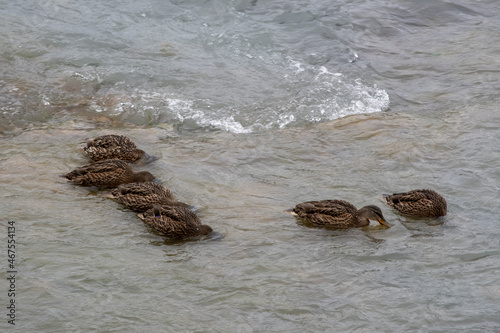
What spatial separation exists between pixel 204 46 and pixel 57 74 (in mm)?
3214

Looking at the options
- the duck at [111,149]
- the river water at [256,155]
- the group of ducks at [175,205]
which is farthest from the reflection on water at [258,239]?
the duck at [111,149]

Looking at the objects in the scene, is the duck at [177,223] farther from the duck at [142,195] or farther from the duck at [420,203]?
the duck at [420,203]

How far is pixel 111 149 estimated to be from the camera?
9.03 m

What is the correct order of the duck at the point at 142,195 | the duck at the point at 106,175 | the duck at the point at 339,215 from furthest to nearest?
the duck at the point at 106,175 < the duck at the point at 142,195 < the duck at the point at 339,215

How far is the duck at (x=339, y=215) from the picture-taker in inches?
306

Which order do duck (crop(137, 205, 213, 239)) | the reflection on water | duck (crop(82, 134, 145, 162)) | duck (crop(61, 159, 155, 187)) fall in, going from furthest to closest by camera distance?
duck (crop(82, 134, 145, 162))
duck (crop(61, 159, 155, 187))
duck (crop(137, 205, 213, 239))
the reflection on water

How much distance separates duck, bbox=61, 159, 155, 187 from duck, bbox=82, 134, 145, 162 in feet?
1.49

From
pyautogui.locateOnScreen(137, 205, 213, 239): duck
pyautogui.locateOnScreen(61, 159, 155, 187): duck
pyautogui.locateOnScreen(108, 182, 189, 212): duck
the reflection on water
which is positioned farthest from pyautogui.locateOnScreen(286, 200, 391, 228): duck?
A: pyautogui.locateOnScreen(61, 159, 155, 187): duck

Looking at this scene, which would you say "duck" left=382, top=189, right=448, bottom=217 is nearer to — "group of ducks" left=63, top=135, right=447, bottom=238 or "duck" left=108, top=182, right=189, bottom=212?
"group of ducks" left=63, top=135, right=447, bottom=238

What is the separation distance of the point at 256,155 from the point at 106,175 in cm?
226

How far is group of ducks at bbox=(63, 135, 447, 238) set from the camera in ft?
24.1

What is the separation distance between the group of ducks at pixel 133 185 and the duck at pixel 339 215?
4.10 feet

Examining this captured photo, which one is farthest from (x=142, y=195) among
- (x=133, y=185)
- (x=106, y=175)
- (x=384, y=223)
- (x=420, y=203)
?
(x=420, y=203)

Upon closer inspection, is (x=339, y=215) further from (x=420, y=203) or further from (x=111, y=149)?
(x=111, y=149)
